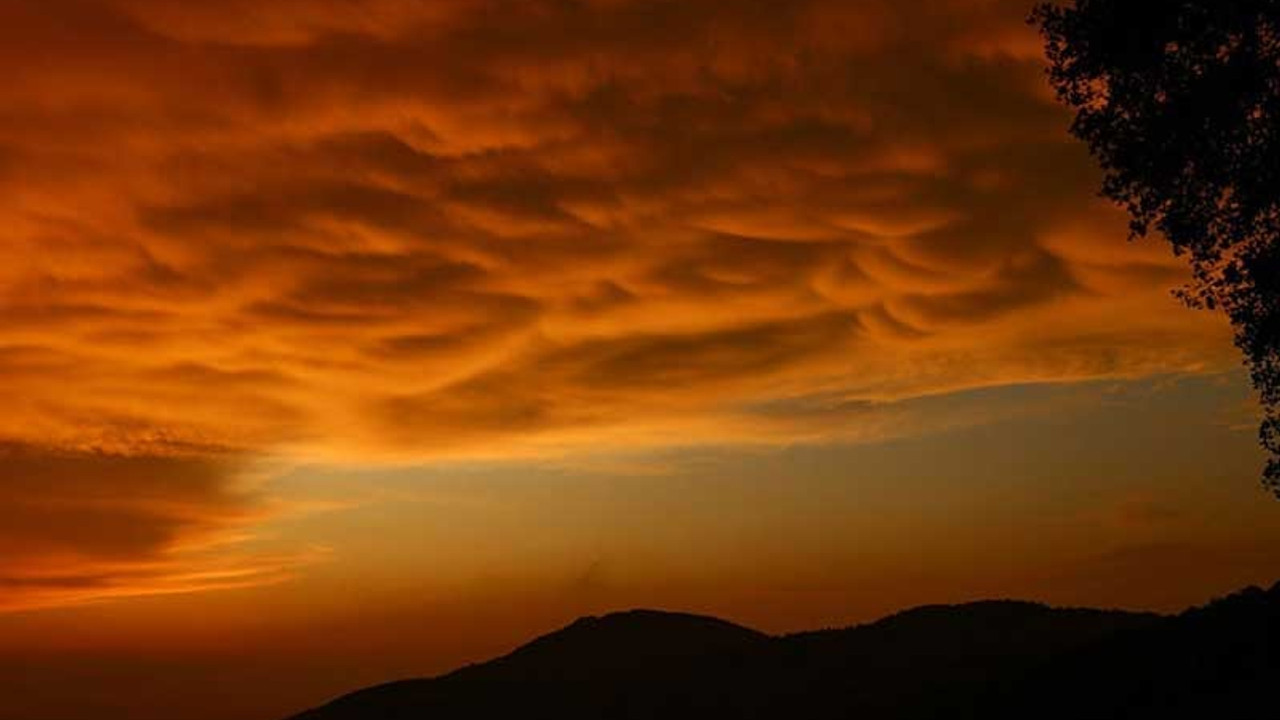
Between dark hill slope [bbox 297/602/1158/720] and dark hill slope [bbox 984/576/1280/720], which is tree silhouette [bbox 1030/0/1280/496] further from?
dark hill slope [bbox 297/602/1158/720]

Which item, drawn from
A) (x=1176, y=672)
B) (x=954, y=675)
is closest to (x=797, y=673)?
(x=954, y=675)

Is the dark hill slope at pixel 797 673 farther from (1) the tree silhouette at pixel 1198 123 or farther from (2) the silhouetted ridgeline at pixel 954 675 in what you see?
(1) the tree silhouette at pixel 1198 123

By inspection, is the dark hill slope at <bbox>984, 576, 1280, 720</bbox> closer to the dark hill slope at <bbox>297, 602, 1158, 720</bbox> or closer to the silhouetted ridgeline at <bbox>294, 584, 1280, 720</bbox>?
the silhouetted ridgeline at <bbox>294, 584, 1280, 720</bbox>

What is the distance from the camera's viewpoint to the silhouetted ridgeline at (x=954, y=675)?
42.8 metres

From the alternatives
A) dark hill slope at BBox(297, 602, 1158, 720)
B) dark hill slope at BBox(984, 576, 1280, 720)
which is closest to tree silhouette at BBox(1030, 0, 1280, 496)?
dark hill slope at BBox(984, 576, 1280, 720)

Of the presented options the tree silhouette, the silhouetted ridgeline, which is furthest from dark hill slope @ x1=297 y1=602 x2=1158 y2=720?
the tree silhouette

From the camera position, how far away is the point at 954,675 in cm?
9956

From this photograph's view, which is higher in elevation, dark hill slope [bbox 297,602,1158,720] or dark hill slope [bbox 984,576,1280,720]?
dark hill slope [bbox 297,602,1158,720]

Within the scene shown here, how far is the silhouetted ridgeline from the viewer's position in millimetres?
42781

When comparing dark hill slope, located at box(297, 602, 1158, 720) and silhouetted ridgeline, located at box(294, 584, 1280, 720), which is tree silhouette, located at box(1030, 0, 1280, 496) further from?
dark hill slope, located at box(297, 602, 1158, 720)

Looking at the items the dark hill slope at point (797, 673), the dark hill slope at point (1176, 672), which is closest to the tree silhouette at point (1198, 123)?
the dark hill slope at point (1176, 672)

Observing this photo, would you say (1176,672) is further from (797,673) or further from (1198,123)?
(797,673)

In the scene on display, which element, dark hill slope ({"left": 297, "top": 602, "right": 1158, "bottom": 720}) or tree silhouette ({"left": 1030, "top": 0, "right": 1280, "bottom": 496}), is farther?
dark hill slope ({"left": 297, "top": 602, "right": 1158, "bottom": 720})

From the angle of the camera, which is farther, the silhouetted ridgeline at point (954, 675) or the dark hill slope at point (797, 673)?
the dark hill slope at point (797, 673)
